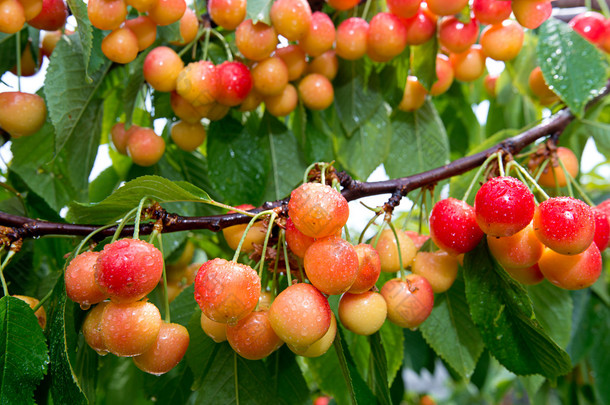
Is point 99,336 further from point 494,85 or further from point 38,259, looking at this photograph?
point 494,85

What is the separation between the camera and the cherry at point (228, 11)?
0.81 metres

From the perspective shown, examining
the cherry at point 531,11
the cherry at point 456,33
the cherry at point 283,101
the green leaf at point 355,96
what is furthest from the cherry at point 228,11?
the cherry at point 531,11

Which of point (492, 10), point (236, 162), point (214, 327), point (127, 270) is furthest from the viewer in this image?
point (236, 162)

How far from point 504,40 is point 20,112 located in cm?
83

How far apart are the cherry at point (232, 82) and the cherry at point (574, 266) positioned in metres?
0.51

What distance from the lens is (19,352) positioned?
0.57 m

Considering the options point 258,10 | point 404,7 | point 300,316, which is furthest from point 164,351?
point 404,7

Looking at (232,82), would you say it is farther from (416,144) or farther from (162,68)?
(416,144)

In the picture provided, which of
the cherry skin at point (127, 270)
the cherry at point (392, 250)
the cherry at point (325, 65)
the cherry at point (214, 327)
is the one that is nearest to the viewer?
the cherry skin at point (127, 270)

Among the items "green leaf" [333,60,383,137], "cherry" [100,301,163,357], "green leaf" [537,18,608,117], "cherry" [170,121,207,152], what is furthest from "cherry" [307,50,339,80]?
"cherry" [100,301,163,357]

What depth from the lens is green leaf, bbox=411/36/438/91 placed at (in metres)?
0.91

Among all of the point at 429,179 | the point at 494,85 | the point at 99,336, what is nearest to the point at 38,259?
the point at 99,336

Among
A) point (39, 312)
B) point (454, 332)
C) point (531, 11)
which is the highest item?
point (531, 11)

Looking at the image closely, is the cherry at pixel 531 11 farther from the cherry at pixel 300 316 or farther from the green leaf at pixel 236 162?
the cherry at pixel 300 316
